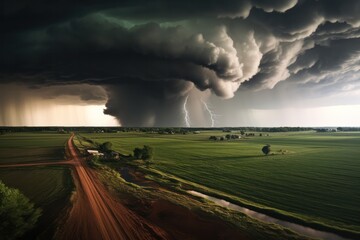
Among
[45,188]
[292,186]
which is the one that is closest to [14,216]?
[45,188]

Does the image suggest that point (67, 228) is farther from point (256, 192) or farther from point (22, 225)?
point (256, 192)

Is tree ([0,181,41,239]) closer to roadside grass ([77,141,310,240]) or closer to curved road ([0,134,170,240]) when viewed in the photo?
curved road ([0,134,170,240])

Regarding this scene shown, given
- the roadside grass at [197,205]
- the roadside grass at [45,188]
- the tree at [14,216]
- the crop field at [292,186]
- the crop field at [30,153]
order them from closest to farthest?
the tree at [14,216] → the roadside grass at [197,205] → the roadside grass at [45,188] → the crop field at [292,186] → the crop field at [30,153]

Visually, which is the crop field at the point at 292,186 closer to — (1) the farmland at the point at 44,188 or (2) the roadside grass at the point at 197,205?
(2) the roadside grass at the point at 197,205

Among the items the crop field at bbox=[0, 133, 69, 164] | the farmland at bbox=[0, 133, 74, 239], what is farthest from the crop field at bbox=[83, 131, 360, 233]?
the crop field at bbox=[0, 133, 69, 164]

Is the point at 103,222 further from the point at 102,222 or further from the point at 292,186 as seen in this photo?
the point at 292,186

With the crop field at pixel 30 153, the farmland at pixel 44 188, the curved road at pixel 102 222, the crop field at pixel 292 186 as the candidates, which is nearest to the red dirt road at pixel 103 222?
the curved road at pixel 102 222
